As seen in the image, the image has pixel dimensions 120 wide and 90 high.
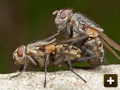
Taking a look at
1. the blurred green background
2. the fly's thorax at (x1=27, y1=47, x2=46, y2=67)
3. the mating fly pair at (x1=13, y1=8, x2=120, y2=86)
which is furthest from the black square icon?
the blurred green background

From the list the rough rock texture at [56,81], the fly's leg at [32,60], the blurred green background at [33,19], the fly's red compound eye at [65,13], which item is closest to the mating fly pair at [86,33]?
the fly's red compound eye at [65,13]

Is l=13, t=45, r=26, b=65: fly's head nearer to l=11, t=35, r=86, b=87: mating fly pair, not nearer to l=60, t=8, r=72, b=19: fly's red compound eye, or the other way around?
l=11, t=35, r=86, b=87: mating fly pair

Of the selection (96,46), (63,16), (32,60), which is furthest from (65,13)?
(32,60)

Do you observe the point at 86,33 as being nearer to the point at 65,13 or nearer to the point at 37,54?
the point at 65,13

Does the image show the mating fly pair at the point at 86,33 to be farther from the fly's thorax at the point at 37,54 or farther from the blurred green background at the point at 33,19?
the blurred green background at the point at 33,19

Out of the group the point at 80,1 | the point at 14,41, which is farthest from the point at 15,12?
the point at 80,1
